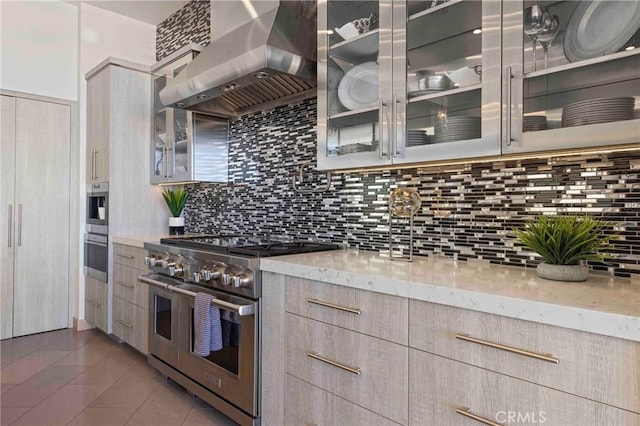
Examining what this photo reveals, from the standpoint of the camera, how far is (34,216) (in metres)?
3.69

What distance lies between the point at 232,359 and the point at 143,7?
11.6 ft

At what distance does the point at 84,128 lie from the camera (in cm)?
386

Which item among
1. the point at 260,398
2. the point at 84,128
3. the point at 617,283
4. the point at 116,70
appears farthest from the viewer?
the point at 84,128

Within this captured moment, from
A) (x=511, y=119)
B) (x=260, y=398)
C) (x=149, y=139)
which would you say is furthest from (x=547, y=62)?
(x=149, y=139)

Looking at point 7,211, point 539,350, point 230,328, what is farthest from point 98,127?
point 539,350

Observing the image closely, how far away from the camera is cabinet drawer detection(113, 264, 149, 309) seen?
2.95 meters

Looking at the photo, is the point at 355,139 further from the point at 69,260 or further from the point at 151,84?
the point at 69,260

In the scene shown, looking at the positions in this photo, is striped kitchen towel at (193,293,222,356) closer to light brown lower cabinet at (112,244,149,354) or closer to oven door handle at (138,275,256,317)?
oven door handle at (138,275,256,317)

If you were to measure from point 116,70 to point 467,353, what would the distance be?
3.59m

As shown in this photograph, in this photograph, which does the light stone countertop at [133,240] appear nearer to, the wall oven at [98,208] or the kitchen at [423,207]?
the kitchen at [423,207]

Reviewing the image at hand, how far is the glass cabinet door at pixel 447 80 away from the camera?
4.90 ft

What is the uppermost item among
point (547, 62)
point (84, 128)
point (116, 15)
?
point (116, 15)

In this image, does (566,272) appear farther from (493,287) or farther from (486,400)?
(486,400)

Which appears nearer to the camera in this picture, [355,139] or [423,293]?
[423,293]
